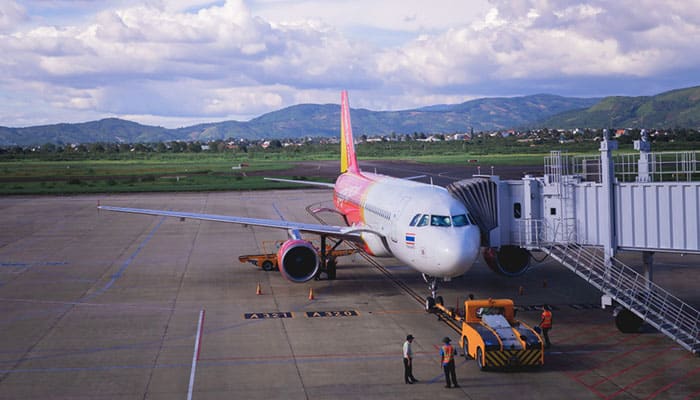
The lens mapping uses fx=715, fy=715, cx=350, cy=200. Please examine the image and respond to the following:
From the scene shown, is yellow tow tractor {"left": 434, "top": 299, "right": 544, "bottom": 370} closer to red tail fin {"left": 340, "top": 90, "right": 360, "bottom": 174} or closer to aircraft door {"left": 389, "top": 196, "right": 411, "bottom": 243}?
aircraft door {"left": 389, "top": 196, "right": 411, "bottom": 243}

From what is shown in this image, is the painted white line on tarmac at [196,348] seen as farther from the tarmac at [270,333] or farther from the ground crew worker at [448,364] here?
the ground crew worker at [448,364]

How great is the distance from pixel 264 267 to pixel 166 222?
84.0ft

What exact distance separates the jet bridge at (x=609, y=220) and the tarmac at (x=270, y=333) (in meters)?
1.34

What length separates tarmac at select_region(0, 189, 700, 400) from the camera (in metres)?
18.4

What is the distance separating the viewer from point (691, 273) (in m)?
34.4

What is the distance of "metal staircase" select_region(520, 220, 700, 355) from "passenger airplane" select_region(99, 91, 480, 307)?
289 centimetres

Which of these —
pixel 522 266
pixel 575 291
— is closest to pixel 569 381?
pixel 522 266

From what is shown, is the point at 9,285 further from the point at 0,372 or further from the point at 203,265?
the point at 0,372

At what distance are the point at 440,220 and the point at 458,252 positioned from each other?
1564 mm

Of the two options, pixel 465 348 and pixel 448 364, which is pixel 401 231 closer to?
pixel 465 348

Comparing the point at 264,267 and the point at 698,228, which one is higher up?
the point at 698,228

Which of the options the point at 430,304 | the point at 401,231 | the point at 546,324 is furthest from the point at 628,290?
the point at 401,231

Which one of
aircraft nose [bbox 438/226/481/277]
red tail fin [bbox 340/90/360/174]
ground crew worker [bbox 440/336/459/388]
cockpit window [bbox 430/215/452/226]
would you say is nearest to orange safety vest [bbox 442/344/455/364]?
ground crew worker [bbox 440/336/459/388]

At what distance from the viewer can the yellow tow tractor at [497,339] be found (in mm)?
19500
